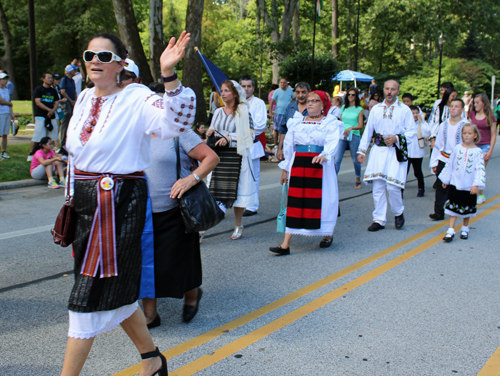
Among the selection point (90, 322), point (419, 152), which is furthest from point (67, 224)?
point (419, 152)

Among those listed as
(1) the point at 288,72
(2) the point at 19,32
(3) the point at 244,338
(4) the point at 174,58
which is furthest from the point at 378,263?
(2) the point at 19,32

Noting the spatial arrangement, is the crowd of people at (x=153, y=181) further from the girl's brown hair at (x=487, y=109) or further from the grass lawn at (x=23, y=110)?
the grass lawn at (x=23, y=110)

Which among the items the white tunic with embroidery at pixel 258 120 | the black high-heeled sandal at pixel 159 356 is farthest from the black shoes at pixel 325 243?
the black high-heeled sandal at pixel 159 356

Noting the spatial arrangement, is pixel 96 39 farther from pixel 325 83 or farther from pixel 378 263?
pixel 325 83

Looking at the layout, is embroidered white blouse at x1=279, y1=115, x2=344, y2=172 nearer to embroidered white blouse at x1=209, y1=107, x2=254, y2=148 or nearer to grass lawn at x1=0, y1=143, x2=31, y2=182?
embroidered white blouse at x1=209, y1=107, x2=254, y2=148

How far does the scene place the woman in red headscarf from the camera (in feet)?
19.1

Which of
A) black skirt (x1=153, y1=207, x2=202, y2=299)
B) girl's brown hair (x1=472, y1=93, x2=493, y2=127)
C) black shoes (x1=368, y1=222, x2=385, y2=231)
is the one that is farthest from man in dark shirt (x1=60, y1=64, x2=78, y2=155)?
black skirt (x1=153, y1=207, x2=202, y2=299)

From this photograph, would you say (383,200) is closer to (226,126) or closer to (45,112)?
(226,126)

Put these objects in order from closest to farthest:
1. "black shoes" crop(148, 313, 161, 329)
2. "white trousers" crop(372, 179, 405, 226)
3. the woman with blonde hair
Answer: "black shoes" crop(148, 313, 161, 329) → "white trousers" crop(372, 179, 405, 226) → the woman with blonde hair

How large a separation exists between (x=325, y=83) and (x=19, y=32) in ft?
96.7

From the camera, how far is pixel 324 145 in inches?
231

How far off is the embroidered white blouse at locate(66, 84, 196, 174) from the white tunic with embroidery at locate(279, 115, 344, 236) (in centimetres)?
339

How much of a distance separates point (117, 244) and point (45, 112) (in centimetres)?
983

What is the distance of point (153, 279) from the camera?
3.58m
